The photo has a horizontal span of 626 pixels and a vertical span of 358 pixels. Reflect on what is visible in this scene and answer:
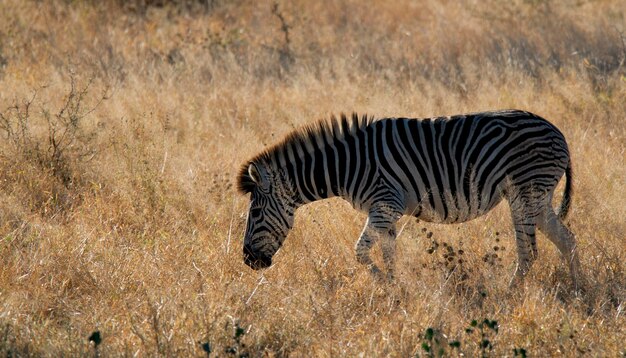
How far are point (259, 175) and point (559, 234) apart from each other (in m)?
2.29

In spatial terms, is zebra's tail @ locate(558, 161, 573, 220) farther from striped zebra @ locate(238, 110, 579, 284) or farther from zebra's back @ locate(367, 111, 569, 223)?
zebra's back @ locate(367, 111, 569, 223)

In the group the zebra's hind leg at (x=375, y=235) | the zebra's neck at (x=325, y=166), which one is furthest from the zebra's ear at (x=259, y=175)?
the zebra's hind leg at (x=375, y=235)

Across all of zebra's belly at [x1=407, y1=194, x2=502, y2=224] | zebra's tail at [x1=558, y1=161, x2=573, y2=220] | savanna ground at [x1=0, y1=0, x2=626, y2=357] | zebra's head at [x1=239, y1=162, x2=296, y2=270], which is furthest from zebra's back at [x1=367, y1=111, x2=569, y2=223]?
zebra's head at [x1=239, y1=162, x2=296, y2=270]

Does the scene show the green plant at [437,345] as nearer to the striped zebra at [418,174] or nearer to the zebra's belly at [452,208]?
the striped zebra at [418,174]

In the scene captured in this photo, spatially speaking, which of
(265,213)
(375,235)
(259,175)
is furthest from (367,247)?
(259,175)

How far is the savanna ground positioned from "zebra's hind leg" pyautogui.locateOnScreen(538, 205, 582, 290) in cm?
14

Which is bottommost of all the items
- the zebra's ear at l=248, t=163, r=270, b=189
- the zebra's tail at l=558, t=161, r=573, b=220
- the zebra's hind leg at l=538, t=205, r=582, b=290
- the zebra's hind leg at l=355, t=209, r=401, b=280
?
the zebra's hind leg at l=538, t=205, r=582, b=290

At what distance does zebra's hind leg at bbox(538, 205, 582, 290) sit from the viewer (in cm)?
654

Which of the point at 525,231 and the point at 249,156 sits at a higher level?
the point at 525,231

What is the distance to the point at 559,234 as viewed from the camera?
21.9 feet

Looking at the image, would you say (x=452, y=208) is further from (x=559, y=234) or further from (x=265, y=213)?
(x=265, y=213)

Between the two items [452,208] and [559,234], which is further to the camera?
[559,234]

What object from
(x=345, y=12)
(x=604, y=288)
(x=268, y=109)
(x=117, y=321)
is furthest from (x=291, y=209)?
(x=345, y=12)

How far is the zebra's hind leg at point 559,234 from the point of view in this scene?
6.54 metres
